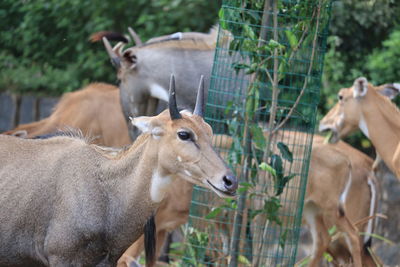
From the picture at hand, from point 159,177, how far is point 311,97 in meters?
2.21

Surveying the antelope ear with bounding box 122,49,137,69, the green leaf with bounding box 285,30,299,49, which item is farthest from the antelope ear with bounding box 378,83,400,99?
Result: the green leaf with bounding box 285,30,299,49

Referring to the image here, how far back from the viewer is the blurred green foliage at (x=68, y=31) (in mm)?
11086

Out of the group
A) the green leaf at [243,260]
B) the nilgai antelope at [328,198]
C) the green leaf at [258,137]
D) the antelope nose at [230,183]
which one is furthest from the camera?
the nilgai antelope at [328,198]

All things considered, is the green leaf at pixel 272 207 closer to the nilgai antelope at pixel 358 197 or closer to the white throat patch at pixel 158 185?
the white throat patch at pixel 158 185

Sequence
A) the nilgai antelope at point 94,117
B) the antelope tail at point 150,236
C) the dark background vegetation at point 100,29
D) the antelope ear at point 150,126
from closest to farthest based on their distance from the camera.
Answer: the antelope ear at point 150,126 < the antelope tail at point 150,236 < the nilgai antelope at point 94,117 < the dark background vegetation at point 100,29

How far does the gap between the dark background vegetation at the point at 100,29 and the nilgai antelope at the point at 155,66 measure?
210 centimetres

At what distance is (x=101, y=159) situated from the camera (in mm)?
5117

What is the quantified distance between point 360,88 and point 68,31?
4912 mm

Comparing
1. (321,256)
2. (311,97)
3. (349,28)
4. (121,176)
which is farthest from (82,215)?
(349,28)

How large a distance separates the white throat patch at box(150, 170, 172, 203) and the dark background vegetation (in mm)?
5396

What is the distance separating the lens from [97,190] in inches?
195

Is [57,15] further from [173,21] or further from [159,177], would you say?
[159,177]

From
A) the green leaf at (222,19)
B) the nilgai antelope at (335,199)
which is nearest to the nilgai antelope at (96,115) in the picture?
the nilgai antelope at (335,199)

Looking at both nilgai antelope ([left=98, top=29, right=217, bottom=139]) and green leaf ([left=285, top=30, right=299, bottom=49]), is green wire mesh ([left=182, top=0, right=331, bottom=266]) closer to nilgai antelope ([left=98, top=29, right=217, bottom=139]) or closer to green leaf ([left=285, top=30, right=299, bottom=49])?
green leaf ([left=285, top=30, right=299, bottom=49])
